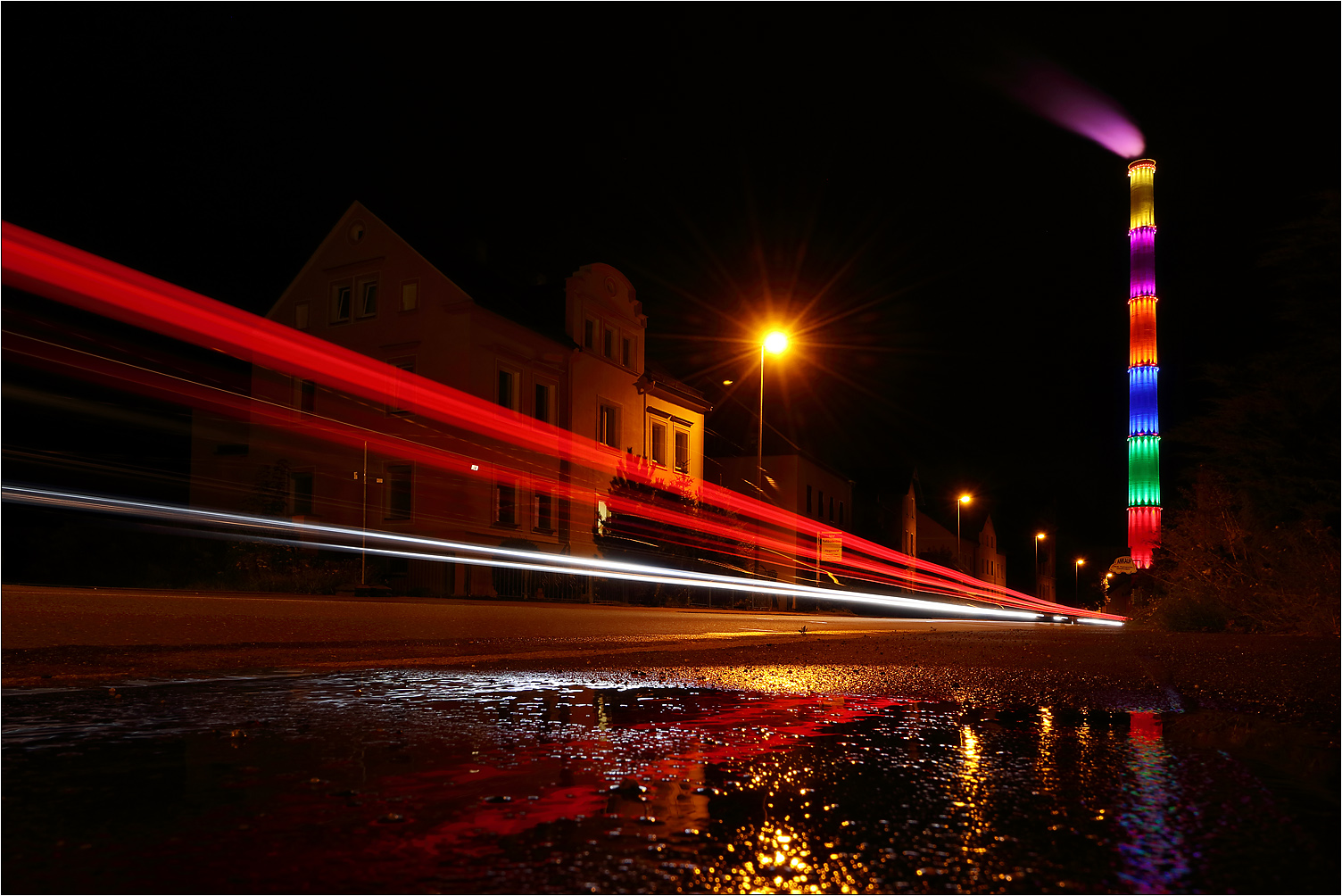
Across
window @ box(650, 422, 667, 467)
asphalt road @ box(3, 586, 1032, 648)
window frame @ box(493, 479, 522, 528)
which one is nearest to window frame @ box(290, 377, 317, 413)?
window frame @ box(493, 479, 522, 528)

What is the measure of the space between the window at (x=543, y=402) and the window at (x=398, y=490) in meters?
5.23

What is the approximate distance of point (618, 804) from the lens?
11.0 feet

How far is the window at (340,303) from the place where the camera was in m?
36.2

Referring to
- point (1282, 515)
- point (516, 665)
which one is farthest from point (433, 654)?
point (1282, 515)

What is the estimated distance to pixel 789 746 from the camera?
179 inches

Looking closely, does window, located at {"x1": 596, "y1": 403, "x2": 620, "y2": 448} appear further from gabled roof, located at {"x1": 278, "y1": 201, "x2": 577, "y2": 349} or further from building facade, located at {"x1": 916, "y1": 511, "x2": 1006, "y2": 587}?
building facade, located at {"x1": 916, "y1": 511, "x2": 1006, "y2": 587}

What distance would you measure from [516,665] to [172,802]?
5466 millimetres

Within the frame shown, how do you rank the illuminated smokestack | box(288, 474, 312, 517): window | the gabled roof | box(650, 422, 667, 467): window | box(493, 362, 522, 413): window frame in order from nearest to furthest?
1. the gabled roof
2. box(288, 474, 312, 517): window
3. box(493, 362, 522, 413): window frame
4. box(650, 422, 667, 467): window
5. the illuminated smokestack

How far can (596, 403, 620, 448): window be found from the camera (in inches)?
1603

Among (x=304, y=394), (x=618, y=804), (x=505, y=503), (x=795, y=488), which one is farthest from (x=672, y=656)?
(x=795, y=488)

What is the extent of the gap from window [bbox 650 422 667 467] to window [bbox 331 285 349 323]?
13.7 metres

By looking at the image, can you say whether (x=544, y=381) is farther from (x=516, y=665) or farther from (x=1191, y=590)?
(x=516, y=665)

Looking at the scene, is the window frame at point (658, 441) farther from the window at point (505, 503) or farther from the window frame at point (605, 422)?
the window at point (505, 503)

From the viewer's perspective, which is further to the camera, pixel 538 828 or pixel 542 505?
pixel 542 505
